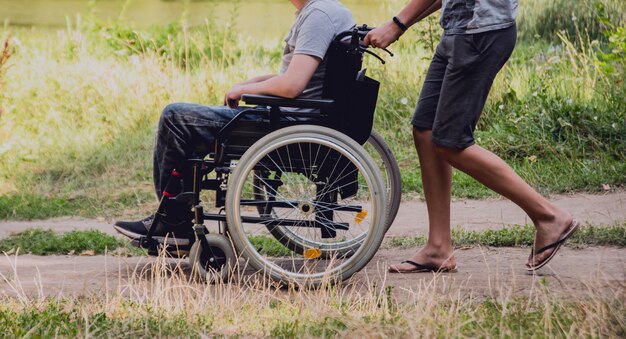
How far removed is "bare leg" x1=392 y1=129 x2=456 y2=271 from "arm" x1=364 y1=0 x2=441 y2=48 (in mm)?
429

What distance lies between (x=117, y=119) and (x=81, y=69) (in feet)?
3.58

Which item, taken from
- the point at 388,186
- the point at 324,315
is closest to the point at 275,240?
the point at 388,186

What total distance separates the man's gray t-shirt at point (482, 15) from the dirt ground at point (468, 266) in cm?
91

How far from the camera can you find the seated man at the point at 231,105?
11.8 ft

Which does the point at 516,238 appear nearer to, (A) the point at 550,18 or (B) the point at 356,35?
Result: (B) the point at 356,35

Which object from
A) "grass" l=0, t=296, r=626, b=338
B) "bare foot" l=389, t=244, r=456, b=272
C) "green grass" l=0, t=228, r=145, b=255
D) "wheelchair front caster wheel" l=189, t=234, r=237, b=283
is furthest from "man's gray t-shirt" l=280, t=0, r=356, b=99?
"green grass" l=0, t=228, r=145, b=255

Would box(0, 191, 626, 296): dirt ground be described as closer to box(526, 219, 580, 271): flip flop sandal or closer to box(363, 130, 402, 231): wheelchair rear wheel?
box(526, 219, 580, 271): flip flop sandal

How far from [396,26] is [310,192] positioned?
2.55ft

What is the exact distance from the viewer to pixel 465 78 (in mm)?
3477

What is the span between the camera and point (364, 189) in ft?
14.4

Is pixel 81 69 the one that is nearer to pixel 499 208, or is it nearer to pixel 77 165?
pixel 77 165

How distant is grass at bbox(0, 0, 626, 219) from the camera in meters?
5.89

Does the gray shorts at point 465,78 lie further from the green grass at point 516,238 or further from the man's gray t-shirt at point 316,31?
the green grass at point 516,238

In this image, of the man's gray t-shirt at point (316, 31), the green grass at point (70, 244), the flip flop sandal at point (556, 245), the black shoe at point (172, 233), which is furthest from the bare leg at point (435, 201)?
the green grass at point (70, 244)
